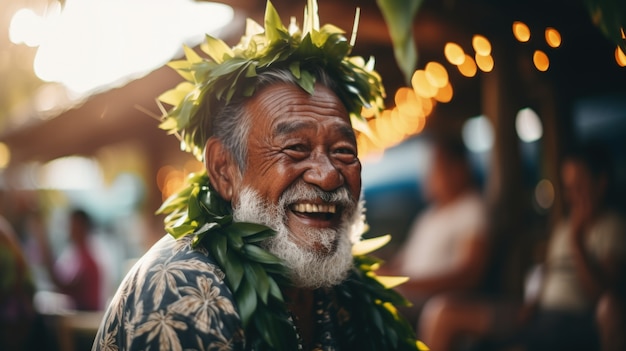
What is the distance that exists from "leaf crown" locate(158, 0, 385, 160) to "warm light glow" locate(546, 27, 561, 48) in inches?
64.3

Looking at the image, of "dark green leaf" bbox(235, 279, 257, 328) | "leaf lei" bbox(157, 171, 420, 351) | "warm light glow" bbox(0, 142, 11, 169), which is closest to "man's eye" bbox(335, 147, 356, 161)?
"leaf lei" bbox(157, 171, 420, 351)

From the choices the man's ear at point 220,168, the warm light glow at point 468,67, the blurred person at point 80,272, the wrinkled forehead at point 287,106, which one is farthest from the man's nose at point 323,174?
the blurred person at point 80,272

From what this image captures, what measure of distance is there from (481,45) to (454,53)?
0.67 feet

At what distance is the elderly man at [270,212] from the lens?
5.71ft

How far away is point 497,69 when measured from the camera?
4.46 m

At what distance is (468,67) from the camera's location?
473 centimetres

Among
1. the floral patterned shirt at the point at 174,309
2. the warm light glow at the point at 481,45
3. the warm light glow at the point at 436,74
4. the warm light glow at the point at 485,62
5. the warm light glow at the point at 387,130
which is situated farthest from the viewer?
the warm light glow at the point at 387,130

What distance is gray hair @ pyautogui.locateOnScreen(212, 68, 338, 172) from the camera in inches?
80.9

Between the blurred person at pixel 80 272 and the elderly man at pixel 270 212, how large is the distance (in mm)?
5040

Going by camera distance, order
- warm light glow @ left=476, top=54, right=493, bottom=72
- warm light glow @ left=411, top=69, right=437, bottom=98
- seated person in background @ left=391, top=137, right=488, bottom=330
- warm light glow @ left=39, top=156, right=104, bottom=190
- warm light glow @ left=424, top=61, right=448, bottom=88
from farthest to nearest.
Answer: warm light glow @ left=39, top=156, right=104, bottom=190, warm light glow @ left=411, top=69, right=437, bottom=98, warm light glow @ left=424, top=61, right=448, bottom=88, seated person in background @ left=391, top=137, right=488, bottom=330, warm light glow @ left=476, top=54, right=493, bottom=72

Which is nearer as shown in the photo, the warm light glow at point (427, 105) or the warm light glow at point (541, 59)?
the warm light glow at point (541, 59)

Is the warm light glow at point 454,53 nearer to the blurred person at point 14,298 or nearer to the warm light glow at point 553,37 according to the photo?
the warm light glow at point 553,37

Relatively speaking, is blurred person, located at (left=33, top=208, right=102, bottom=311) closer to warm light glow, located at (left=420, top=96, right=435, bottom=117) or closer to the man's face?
warm light glow, located at (left=420, top=96, right=435, bottom=117)

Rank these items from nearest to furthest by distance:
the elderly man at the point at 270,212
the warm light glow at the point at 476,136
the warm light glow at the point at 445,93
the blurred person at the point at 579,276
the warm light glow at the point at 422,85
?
the elderly man at the point at 270,212 → the blurred person at the point at 579,276 → the warm light glow at the point at 422,85 → the warm light glow at the point at 445,93 → the warm light glow at the point at 476,136
